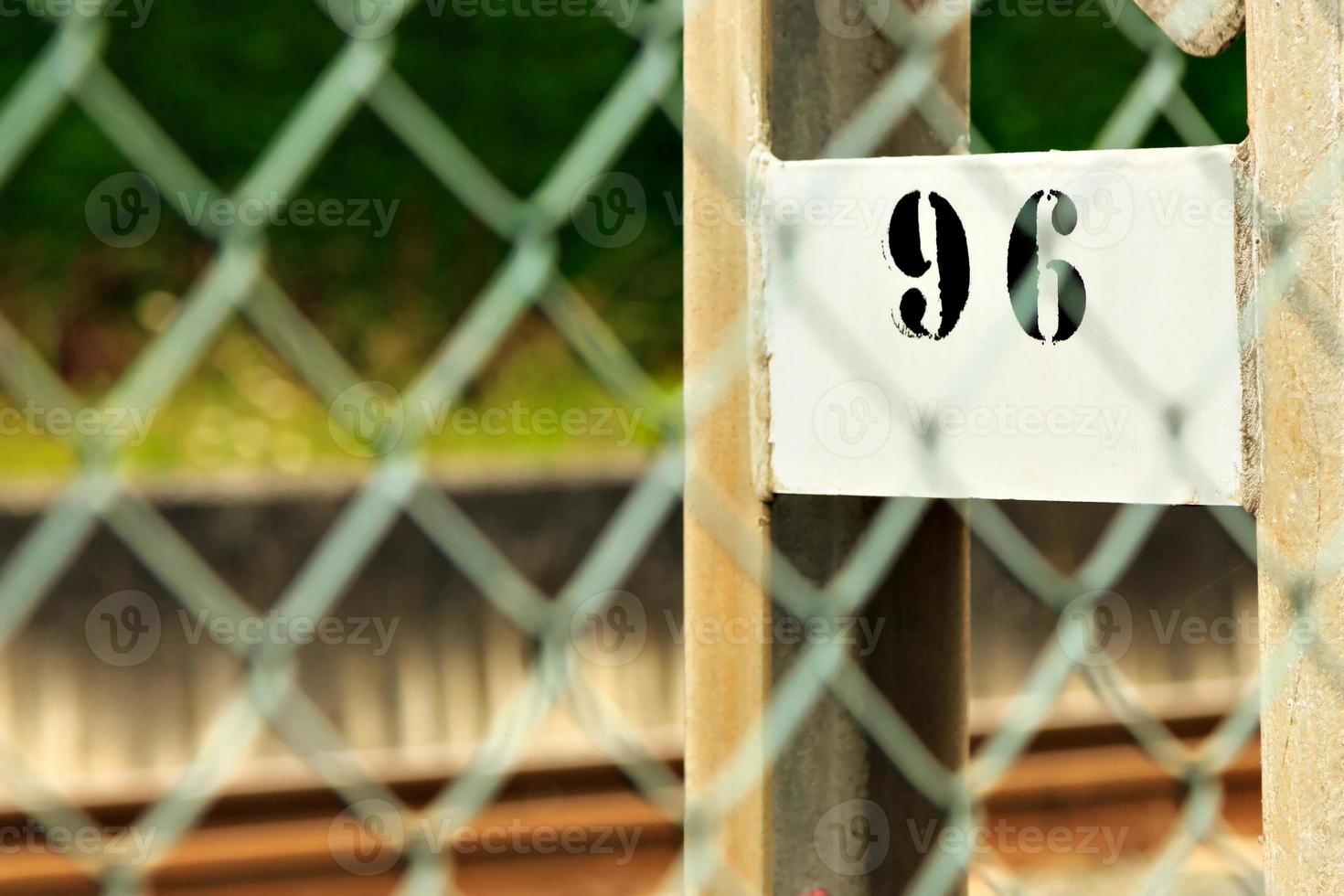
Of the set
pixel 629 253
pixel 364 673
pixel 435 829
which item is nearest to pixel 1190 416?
pixel 435 829

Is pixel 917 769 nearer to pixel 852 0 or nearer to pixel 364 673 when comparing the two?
pixel 852 0

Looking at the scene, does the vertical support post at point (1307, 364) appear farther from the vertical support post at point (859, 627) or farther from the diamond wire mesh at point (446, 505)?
the vertical support post at point (859, 627)

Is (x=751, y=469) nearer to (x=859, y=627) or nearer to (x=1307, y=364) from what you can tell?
(x=859, y=627)

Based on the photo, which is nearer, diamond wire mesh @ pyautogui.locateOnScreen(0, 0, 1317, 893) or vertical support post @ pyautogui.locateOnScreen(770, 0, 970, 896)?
diamond wire mesh @ pyautogui.locateOnScreen(0, 0, 1317, 893)

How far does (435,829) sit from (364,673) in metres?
3.20

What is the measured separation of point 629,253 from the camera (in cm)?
590

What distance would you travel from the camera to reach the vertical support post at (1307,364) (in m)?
0.70

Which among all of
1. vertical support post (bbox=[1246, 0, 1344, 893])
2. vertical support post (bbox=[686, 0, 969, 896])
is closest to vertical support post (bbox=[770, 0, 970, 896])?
vertical support post (bbox=[686, 0, 969, 896])

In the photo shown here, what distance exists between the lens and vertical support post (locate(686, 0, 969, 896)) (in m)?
0.69

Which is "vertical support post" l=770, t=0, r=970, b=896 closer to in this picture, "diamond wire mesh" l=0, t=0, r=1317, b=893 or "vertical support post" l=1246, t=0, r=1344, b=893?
"diamond wire mesh" l=0, t=0, r=1317, b=893

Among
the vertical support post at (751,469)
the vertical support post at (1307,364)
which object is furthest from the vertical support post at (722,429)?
the vertical support post at (1307,364)

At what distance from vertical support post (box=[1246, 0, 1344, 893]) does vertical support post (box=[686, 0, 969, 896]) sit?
0.13 metres

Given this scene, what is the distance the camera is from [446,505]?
2.17ft

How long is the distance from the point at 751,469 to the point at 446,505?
0.13 meters
